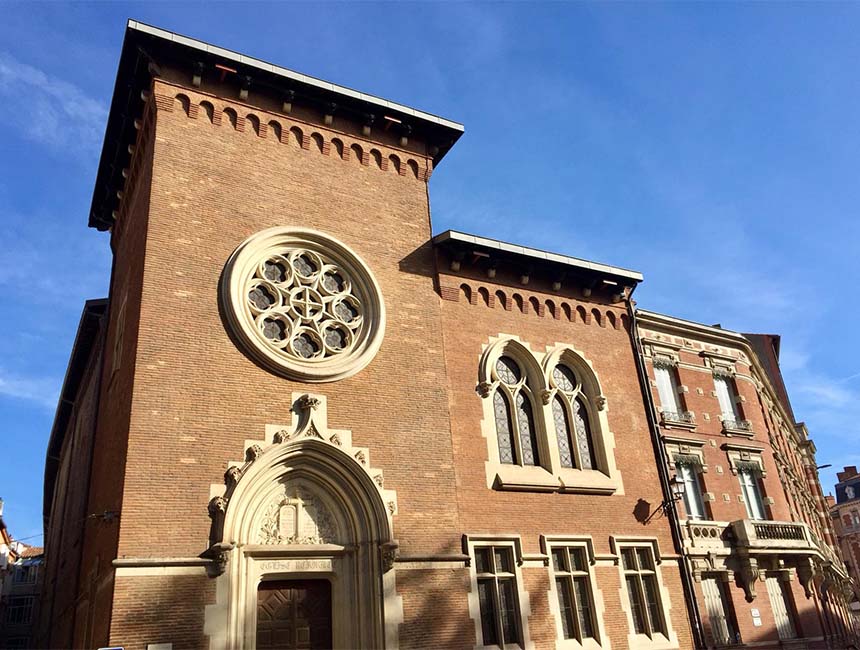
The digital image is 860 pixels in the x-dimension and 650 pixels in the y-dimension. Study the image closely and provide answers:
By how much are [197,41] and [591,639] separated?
51.1ft

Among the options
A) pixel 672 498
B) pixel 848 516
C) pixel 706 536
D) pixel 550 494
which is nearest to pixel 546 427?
pixel 550 494

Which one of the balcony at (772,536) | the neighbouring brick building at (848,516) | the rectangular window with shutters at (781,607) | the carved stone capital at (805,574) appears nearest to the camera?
the balcony at (772,536)

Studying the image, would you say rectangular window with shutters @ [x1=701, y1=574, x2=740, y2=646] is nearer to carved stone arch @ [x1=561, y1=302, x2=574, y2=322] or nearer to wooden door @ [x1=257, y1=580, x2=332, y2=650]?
carved stone arch @ [x1=561, y1=302, x2=574, y2=322]

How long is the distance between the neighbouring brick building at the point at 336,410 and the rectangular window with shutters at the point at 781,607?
34cm

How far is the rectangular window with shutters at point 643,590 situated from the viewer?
17375 mm

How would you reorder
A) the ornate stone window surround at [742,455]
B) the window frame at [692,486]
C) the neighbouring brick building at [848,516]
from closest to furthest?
the window frame at [692,486] < the ornate stone window surround at [742,455] < the neighbouring brick building at [848,516]

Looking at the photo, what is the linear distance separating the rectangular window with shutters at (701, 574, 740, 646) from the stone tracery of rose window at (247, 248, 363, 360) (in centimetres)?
1166


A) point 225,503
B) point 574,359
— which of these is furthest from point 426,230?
point 225,503

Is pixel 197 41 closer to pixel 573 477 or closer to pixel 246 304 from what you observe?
pixel 246 304

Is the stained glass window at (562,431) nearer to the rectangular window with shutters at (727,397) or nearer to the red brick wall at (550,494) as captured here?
the red brick wall at (550,494)

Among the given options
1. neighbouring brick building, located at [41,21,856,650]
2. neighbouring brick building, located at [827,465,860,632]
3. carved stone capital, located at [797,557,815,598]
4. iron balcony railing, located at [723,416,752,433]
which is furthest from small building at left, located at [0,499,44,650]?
neighbouring brick building, located at [827,465,860,632]

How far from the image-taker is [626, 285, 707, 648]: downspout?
18.1 metres

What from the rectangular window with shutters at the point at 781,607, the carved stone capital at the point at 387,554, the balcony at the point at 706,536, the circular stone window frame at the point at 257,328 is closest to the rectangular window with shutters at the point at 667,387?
the balcony at the point at 706,536

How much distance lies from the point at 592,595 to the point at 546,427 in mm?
3948
